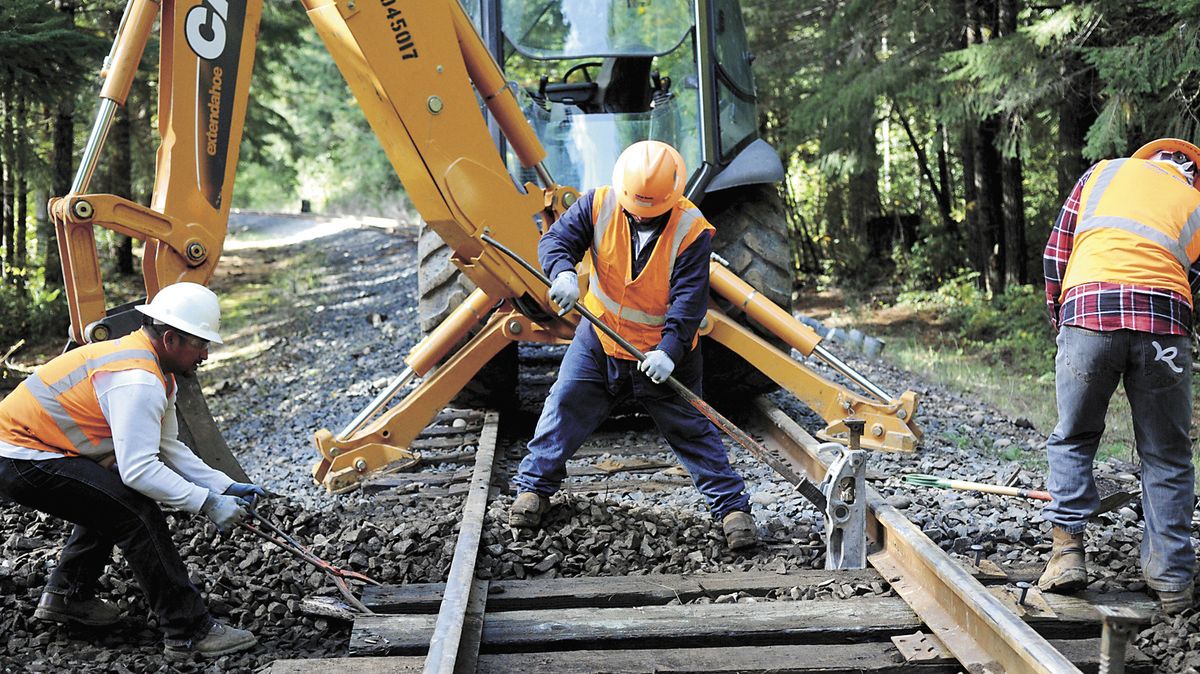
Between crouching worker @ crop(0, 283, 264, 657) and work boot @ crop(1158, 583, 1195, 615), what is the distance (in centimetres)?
333

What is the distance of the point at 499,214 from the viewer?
5676mm

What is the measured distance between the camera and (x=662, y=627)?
149 inches

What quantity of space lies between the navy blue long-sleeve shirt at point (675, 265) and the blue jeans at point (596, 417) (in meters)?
0.27

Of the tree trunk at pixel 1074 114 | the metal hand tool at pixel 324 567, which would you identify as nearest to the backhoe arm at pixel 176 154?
the metal hand tool at pixel 324 567

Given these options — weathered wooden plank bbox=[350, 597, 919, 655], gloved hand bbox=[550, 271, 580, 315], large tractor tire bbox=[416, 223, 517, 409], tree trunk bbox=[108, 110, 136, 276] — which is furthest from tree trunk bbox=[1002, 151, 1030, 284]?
tree trunk bbox=[108, 110, 136, 276]

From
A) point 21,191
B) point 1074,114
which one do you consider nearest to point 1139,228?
point 1074,114

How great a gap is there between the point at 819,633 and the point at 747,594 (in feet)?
1.73

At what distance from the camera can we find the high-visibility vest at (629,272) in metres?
4.85

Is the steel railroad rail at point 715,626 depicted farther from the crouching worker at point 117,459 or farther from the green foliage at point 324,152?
the green foliage at point 324,152

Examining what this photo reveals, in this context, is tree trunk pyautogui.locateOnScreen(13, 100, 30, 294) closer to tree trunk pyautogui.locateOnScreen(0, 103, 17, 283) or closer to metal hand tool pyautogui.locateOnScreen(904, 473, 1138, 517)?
tree trunk pyautogui.locateOnScreen(0, 103, 17, 283)

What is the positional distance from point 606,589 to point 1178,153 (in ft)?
9.21

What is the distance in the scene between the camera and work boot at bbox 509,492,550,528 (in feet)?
16.0

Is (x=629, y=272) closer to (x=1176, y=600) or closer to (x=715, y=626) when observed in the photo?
(x=715, y=626)

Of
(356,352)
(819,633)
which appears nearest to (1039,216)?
(356,352)
